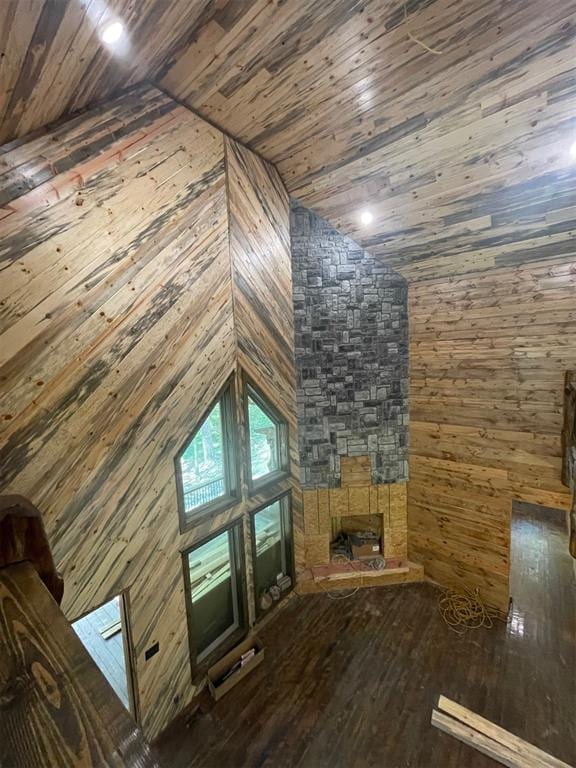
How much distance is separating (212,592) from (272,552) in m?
1.12

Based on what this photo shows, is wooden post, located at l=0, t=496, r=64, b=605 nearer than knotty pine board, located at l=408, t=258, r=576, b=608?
Yes

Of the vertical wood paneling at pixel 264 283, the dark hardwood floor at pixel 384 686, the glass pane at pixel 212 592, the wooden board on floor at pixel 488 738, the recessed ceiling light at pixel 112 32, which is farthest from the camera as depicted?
the vertical wood paneling at pixel 264 283

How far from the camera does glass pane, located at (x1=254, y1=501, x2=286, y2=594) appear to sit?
4.77m

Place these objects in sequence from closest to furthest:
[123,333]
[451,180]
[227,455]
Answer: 1. [123,333]
2. [451,180]
3. [227,455]

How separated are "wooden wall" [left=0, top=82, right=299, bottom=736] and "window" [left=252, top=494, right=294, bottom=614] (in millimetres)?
857

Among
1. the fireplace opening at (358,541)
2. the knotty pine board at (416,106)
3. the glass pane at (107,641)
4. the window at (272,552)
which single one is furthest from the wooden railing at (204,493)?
the knotty pine board at (416,106)

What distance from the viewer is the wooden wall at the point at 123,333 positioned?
253 centimetres

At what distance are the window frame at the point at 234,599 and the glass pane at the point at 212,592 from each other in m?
0.06

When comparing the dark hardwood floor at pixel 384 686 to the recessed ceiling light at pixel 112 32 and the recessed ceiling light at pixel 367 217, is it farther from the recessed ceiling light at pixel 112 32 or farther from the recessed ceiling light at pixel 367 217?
the recessed ceiling light at pixel 112 32

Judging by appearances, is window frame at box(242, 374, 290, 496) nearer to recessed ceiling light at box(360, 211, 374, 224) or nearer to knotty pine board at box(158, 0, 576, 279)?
recessed ceiling light at box(360, 211, 374, 224)

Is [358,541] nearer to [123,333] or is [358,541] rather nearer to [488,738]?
[488,738]

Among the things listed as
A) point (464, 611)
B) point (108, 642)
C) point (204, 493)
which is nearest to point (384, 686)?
point (464, 611)

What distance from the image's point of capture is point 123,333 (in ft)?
10.1

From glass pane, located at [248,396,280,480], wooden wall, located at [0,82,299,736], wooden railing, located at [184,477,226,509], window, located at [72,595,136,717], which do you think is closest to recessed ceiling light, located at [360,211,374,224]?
wooden wall, located at [0,82,299,736]
